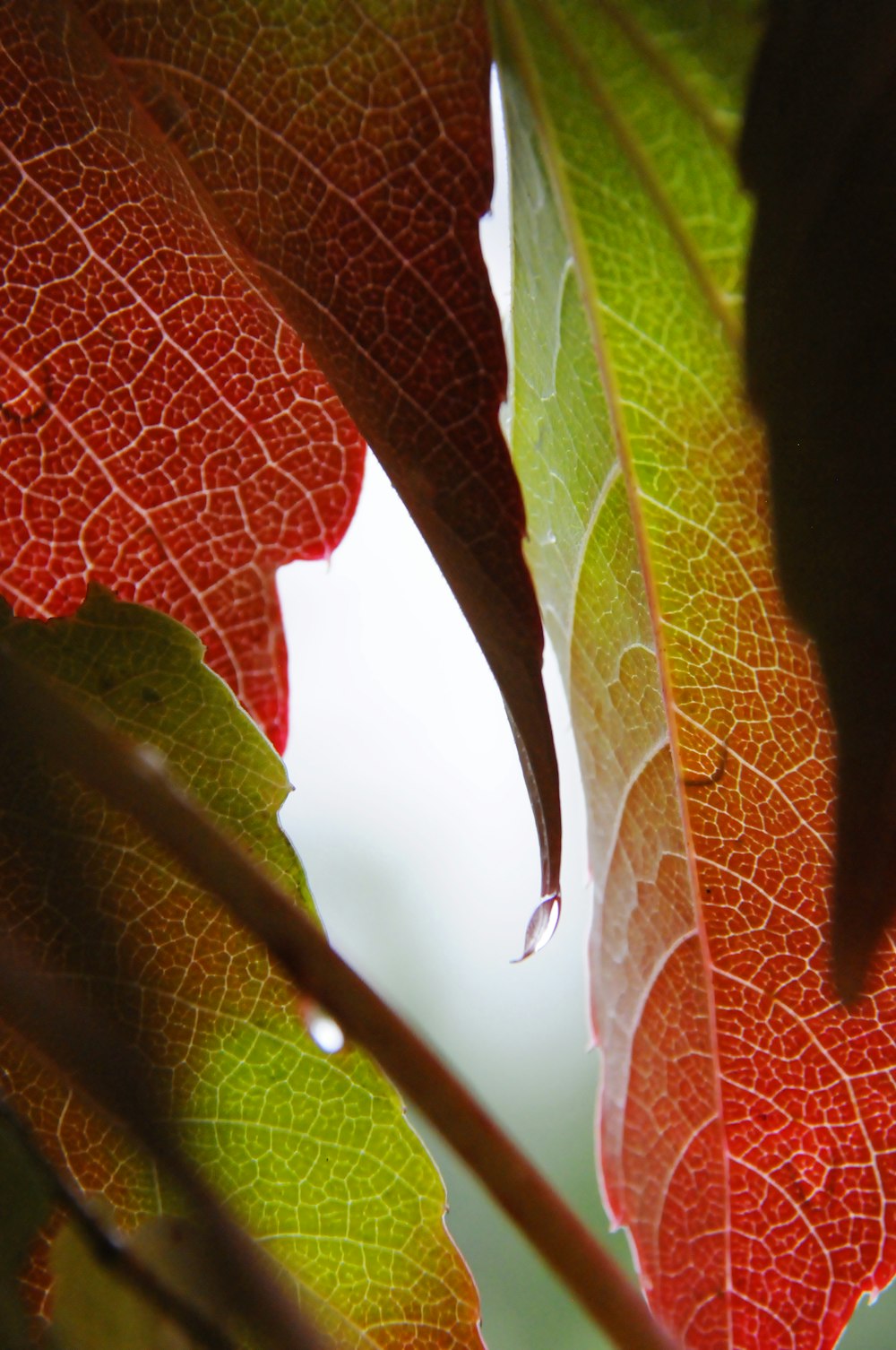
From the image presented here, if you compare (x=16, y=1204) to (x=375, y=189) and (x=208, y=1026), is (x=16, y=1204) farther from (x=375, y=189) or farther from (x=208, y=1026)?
(x=375, y=189)

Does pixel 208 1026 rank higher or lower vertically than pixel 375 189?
lower

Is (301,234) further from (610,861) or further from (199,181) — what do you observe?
(610,861)

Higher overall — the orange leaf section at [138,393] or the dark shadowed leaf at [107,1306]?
the orange leaf section at [138,393]

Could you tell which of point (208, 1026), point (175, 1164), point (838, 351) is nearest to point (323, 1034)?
point (208, 1026)

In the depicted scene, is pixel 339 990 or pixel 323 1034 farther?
pixel 323 1034

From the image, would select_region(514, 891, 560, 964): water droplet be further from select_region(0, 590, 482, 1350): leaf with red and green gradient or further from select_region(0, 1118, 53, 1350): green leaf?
select_region(0, 1118, 53, 1350): green leaf

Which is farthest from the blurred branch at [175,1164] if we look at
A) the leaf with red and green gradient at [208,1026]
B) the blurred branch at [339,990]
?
the leaf with red and green gradient at [208,1026]

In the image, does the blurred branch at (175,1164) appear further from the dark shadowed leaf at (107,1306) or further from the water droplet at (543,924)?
the water droplet at (543,924)
